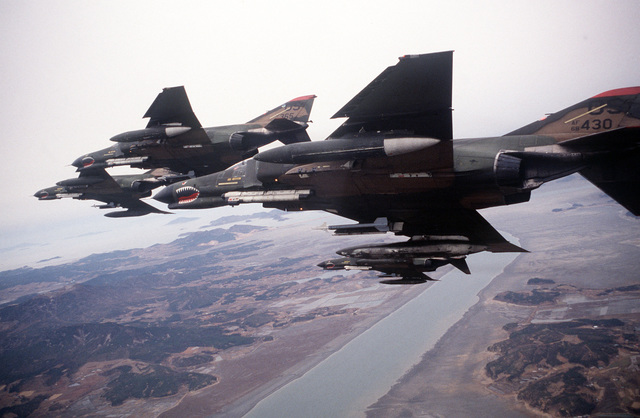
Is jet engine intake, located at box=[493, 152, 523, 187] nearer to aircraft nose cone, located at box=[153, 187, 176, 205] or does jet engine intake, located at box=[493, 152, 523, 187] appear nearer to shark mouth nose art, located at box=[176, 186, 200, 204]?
shark mouth nose art, located at box=[176, 186, 200, 204]

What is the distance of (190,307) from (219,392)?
61.9 metres

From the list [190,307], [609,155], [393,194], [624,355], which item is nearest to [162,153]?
[393,194]

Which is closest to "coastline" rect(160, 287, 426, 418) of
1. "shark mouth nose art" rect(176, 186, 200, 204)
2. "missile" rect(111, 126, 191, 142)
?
"shark mouth nose art" rect(176, 186, 200, 204)

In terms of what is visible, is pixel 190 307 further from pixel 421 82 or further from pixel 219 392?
pixel 421 82

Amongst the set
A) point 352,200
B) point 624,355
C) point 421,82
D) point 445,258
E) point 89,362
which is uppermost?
point 421,82

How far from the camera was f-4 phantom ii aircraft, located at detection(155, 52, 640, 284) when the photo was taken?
9664 millimetres

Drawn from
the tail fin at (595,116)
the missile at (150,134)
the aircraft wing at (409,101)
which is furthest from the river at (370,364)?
the missile at (150,134)

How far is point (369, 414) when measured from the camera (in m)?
51.8

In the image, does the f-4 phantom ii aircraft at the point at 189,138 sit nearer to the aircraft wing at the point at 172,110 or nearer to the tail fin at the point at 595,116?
the aircraft wing at the point at 172,110

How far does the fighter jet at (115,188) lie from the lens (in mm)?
21953

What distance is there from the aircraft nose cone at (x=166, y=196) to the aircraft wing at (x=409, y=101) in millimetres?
9312

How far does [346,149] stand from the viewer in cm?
1051

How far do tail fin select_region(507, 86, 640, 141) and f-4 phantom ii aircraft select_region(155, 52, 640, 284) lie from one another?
0.02m

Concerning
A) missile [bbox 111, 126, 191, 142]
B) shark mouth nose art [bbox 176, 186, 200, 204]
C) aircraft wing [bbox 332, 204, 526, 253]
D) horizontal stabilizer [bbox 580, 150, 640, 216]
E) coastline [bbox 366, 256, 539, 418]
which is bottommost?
coastline [bbox 366, 256, 539, 418]
